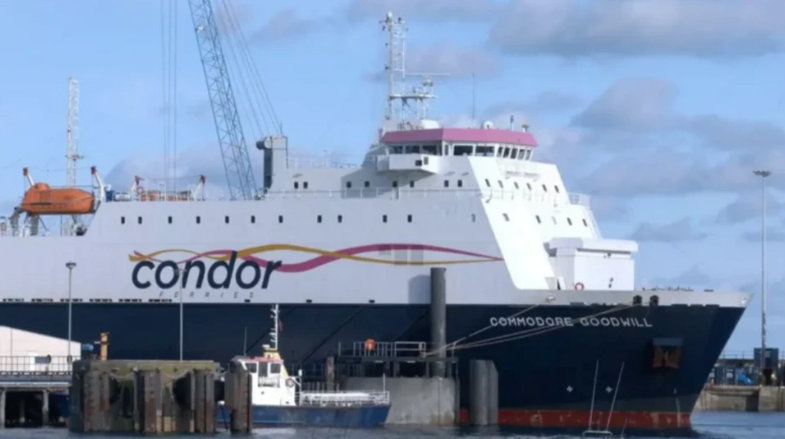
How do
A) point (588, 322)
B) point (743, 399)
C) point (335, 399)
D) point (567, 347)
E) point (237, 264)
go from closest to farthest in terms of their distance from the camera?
point (335, 399) < point (588, 322) < point (567, 347) < point (237, 264) < point (743, 399)

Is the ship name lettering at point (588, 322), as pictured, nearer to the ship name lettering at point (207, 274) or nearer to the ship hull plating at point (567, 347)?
the ship hull plating at point (567, 347)

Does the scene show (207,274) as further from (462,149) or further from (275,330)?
(462,149)

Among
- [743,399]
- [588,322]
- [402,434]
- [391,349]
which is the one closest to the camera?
[402,434]

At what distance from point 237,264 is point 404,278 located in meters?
4.74

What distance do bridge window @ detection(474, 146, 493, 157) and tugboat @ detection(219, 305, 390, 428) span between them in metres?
7.98

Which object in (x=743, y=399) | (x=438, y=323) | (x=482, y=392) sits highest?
(x=438, y=323)

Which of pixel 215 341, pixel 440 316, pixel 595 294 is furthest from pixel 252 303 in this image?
pixel 595 294

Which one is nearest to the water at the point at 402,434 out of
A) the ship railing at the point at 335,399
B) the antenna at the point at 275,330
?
the ship railing at the point at 335,399

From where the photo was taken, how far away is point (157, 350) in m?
49.8

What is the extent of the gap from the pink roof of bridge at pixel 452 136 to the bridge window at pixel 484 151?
19 centimetres

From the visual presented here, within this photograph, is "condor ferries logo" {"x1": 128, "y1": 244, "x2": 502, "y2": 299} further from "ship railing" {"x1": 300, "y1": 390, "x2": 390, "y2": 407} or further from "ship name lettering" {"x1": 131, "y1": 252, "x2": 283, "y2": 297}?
"ship railing" {"x1": 300, "y1": 390, "x2": 390, "y2": 407}

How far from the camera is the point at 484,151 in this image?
5016 cm

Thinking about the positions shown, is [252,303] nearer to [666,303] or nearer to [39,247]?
[39,247]

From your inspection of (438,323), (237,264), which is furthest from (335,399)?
(237,264)
